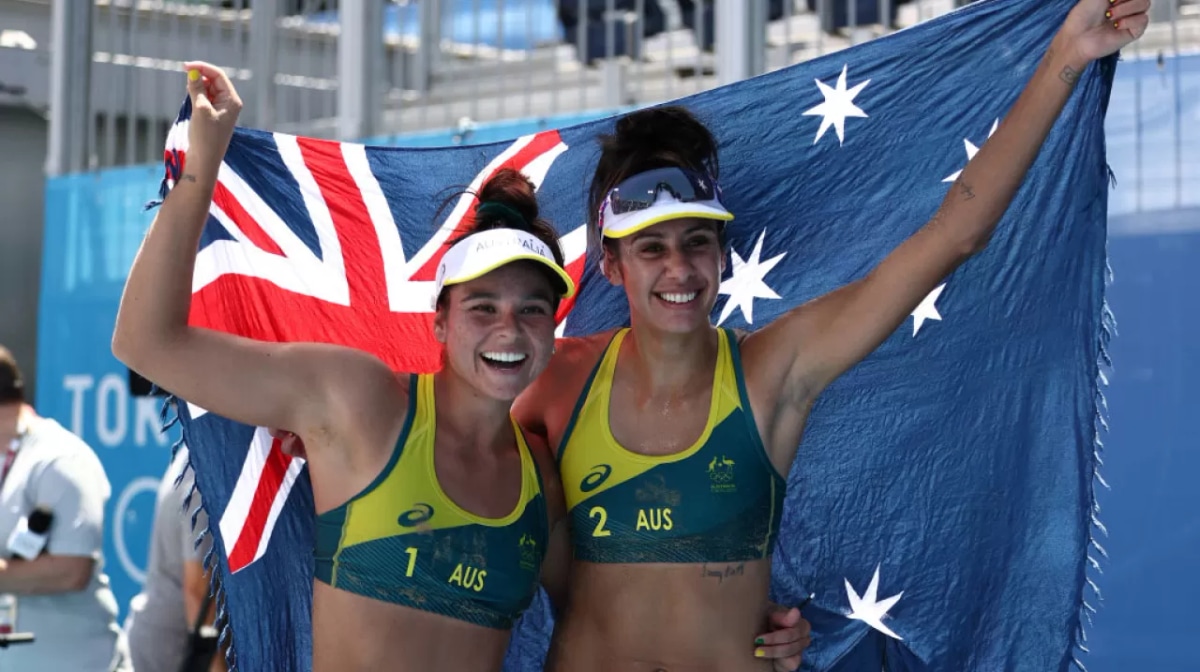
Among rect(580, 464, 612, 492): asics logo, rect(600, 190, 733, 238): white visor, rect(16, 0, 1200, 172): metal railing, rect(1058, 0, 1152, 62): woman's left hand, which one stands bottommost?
rect(580, 464, 612, 492): asics logo

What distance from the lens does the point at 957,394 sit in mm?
3783

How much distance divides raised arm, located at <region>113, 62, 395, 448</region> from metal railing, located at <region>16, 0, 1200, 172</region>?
266 centimetres

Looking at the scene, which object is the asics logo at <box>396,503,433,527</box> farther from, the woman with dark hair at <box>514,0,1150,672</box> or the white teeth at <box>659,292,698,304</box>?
the white teeth at <box>659,292,698,304</box>

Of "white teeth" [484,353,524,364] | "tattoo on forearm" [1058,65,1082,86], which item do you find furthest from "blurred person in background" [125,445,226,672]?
"tattoo on forearm" [1058,65,1082,86]

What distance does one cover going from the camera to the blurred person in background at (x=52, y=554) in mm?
5082

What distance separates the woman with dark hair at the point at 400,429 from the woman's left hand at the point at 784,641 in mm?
544

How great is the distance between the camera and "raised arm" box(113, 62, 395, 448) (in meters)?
2.86

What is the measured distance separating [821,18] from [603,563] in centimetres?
310

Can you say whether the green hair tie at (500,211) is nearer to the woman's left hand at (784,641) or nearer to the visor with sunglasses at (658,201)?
the visor with sunglasses at (658,201)

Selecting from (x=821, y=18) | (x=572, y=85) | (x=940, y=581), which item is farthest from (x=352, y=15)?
(x=940, y=581)

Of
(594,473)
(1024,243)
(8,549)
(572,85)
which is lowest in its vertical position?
(8,549)

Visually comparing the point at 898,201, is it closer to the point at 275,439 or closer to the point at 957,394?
the point at 957,394

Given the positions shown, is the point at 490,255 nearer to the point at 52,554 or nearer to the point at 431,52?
the point at 52,554

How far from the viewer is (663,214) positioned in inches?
128
